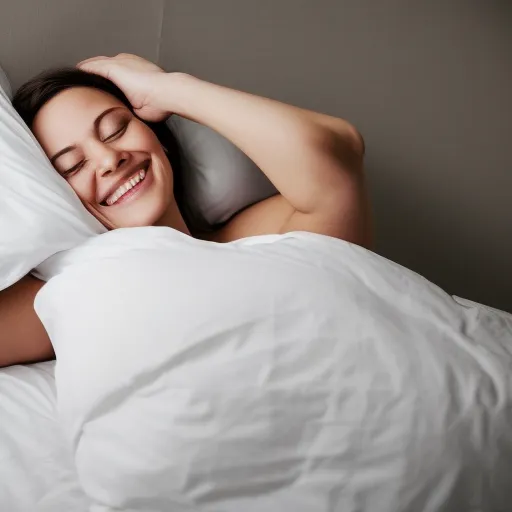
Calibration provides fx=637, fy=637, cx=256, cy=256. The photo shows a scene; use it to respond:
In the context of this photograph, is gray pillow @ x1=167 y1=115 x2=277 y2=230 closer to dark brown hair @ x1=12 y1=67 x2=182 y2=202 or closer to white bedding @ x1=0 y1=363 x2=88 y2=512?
dark brown hair @ x1=12 y1=67 x2=182 y2=202

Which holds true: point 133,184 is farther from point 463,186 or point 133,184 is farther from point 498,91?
point 498,91

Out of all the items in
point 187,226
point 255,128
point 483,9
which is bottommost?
point 187,226

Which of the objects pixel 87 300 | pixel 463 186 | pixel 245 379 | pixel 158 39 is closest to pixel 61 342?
pixel 87 300

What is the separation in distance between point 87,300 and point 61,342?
7 centimetres

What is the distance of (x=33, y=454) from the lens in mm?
798

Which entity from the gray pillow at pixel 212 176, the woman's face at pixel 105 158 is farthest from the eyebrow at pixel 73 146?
the gray pillow at pixel 212 176

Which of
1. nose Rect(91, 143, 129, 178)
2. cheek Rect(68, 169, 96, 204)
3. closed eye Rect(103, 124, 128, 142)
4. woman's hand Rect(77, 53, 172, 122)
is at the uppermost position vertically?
woman's hand Rect(77, 53, 172, 122)

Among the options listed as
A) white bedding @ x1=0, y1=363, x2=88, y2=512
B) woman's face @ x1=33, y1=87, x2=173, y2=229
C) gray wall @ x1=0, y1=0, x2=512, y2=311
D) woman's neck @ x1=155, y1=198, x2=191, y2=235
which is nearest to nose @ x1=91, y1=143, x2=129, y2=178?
woman's face @ x1=33, y1=87, x2=173, y2=229

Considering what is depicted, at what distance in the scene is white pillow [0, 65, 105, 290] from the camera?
3.07 feet

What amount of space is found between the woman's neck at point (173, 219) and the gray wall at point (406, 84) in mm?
502

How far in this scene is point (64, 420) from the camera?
0.77 meters

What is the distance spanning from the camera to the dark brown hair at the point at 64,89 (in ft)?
3.92

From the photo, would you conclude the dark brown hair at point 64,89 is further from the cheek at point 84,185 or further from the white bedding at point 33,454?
the white bedding at point 33,454

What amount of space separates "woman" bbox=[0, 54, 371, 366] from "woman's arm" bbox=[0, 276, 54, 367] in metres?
0.03
